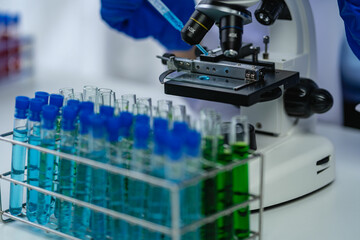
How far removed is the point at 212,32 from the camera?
1998 millimetres

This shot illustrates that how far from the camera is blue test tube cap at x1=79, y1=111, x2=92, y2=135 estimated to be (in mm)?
1168

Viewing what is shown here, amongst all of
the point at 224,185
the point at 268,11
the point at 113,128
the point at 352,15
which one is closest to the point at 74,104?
the point at 113,128

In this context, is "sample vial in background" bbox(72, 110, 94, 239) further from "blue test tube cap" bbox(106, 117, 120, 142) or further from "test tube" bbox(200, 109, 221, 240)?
"test tube" bbox(200, 109, 221, 240)

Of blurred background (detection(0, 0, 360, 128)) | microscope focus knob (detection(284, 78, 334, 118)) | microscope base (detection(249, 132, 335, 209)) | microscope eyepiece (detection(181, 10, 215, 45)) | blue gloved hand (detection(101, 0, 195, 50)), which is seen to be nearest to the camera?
microscope eyepiece (detection(181, 10, 215, 45))

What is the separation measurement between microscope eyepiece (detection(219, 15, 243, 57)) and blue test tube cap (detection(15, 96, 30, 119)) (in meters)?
0.42

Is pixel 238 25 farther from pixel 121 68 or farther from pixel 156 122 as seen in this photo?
pixel 121 68

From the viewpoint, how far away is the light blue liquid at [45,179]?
49.1 inches

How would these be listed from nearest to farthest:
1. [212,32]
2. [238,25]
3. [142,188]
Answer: [142,188], [238,25], [212,32]

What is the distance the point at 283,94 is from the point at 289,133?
0.12m

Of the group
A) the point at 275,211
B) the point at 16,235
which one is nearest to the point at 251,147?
the point at 275,211

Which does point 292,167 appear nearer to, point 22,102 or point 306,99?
point 306,99

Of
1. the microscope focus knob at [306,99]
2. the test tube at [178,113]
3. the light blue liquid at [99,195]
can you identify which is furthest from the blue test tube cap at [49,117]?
the microscope focus knob at [306,99]

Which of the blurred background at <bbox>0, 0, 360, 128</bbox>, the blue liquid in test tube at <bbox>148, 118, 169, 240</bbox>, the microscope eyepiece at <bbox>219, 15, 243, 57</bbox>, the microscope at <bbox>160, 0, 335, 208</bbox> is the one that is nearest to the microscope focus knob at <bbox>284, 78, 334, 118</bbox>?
the microscope at <bbox>160, 0, 335, 208</bbox>

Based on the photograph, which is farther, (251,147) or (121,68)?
(121,68)
